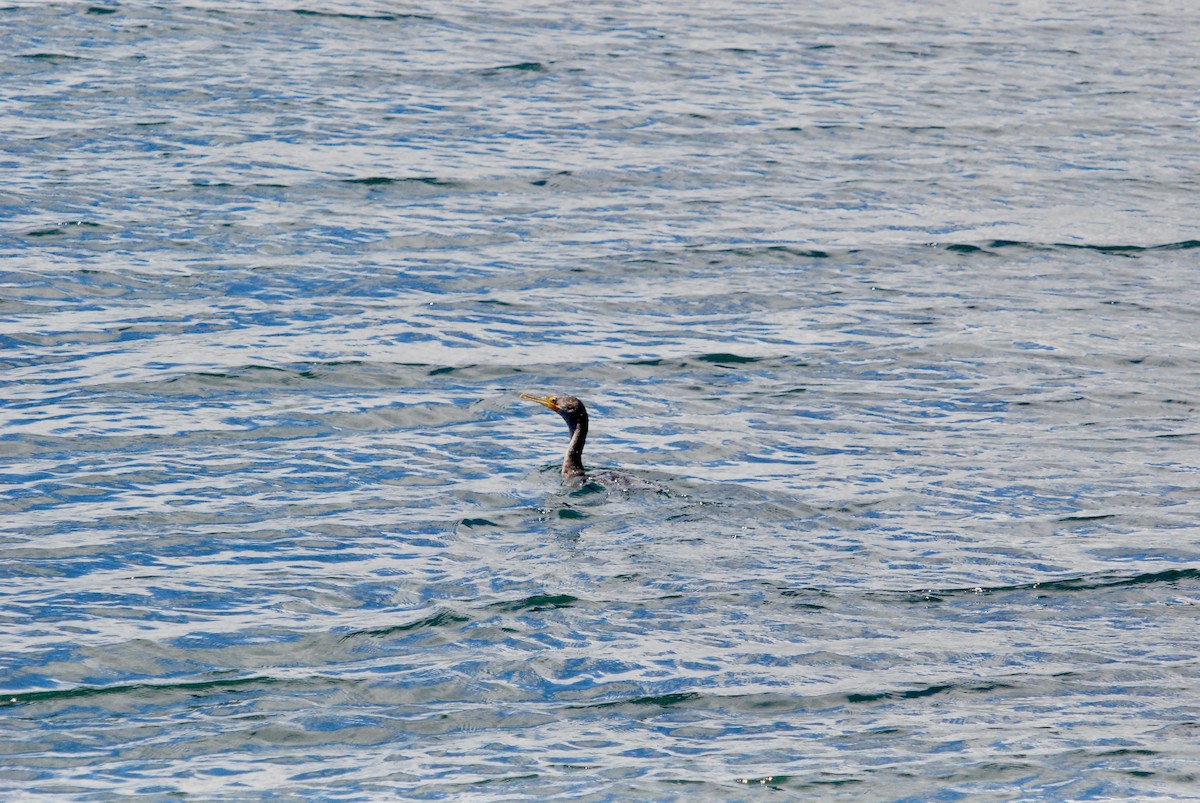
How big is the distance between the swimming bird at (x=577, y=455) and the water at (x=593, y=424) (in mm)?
204

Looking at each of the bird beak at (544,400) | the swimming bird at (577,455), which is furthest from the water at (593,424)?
the bird beak at (544,400)

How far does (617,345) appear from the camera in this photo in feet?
61.5

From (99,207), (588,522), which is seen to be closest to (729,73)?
(99,207)

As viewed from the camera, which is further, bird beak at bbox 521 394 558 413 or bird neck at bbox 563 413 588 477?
bird beak at bbox 521 394 558 413

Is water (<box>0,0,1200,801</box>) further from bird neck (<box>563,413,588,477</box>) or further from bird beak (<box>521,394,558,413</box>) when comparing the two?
bird beak (<box>521,394,558,413</box>)

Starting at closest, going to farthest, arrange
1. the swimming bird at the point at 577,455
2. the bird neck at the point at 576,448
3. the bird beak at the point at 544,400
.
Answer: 1. the swimming bird at the point at 577,455
2. the bird neck at the point at 576,448
3. the bird beak at the point at 544,400

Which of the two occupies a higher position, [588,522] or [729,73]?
[729,73]

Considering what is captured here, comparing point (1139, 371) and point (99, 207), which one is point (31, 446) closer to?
point (99, 207)

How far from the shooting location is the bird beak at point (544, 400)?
16000 millimetres

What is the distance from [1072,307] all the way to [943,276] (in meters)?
1.79

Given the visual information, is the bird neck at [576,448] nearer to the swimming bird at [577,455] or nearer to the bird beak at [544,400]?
the swimming bird at [577,455]

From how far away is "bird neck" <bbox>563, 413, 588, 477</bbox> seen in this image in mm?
15172

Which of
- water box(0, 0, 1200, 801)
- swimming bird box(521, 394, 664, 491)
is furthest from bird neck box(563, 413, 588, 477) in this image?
water box(0, 0, 1200, 801)

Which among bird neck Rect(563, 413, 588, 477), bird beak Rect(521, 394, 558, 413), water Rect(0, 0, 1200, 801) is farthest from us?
bird beak Rect(521, 394, 558, 413)
